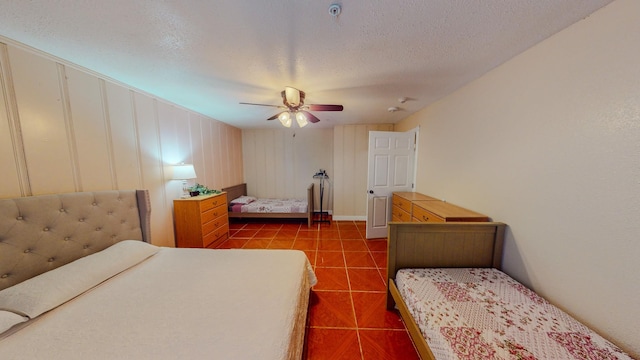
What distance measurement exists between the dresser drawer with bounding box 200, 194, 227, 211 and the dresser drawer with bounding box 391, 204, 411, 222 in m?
2.99

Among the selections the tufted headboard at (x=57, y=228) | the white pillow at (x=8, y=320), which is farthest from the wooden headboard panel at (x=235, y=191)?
the white pillow at (x=8, y=320)

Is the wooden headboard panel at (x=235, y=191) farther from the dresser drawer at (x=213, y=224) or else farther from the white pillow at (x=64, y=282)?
the white pillow at (x=64, y=282)

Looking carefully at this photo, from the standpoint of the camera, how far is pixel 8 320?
0.95 metres

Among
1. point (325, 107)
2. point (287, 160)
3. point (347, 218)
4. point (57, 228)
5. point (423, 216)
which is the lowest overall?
point (347, 218)

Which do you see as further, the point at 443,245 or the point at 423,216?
the point at 423,216

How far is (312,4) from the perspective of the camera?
1.07 meters

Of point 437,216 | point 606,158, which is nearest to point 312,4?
point 606,158

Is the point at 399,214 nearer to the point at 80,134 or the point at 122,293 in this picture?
the point at 122,293

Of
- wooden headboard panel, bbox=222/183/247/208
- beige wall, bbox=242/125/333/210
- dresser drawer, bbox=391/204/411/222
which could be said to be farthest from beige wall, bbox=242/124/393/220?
dresser drawer, bbox=391/204/411/222

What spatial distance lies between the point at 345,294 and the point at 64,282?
7.09 ft

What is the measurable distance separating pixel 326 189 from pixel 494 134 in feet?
11.7

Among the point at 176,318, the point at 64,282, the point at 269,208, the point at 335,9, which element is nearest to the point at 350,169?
the point at 269,208

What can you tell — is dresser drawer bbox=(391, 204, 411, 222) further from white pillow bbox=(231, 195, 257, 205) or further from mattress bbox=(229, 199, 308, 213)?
white pillow bbox=(231, 195, 257, 205)

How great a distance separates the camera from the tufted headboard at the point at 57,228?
1.23 meters
